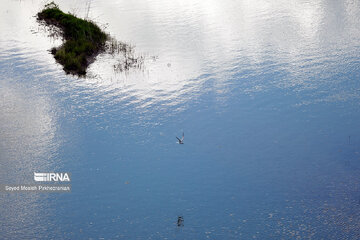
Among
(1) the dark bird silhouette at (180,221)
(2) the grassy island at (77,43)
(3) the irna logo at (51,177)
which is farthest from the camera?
(2) the grassy island at (77,43)

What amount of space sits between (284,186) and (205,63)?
15.8 feet

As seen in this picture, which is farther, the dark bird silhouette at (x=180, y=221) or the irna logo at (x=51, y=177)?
the irna logo at (x=51, y=177)

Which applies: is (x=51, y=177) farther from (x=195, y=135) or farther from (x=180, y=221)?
(x=195, y=135)

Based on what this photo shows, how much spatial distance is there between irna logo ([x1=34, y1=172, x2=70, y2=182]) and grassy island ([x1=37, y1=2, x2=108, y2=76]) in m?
4.05

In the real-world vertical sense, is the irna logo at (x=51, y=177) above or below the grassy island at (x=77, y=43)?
below

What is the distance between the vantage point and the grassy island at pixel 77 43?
402 inches

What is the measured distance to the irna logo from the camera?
6164 millimetres

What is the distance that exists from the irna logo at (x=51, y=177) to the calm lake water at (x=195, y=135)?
14cm

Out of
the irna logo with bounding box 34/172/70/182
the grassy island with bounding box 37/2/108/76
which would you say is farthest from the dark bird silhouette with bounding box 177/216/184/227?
the grassy island with bounding box 37/2/108/76

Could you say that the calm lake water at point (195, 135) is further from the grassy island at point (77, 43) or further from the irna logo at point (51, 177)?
the grassy island at point (77, 43)

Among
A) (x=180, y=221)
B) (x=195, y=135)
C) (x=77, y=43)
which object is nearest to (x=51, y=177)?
(x=180, y=221)

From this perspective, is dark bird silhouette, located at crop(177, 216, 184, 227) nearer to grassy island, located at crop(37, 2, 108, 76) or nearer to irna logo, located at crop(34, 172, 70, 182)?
irna logo, located at crop(34, 172, 70, 182)

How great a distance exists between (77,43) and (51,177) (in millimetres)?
5907

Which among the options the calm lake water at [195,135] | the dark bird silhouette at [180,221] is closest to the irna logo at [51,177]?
the calm lake water at [195,135]
